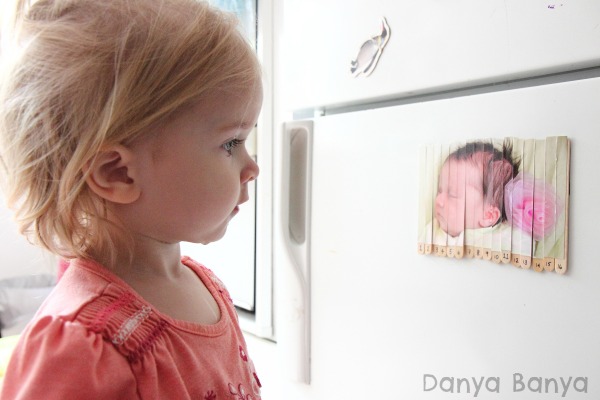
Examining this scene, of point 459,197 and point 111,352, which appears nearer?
point 111,352

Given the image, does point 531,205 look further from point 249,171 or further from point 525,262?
point 249,171

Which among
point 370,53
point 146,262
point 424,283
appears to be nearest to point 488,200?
point 424,283

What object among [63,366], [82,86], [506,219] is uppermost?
[82,86]

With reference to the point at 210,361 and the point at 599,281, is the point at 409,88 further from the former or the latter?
the point at 210,361

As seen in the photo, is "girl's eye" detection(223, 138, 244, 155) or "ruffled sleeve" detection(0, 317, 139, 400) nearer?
"ruffled sleeve" detection(0, 317, 139, 400)

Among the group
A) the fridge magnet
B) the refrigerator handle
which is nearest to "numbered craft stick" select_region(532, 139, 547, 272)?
the fridge magnet

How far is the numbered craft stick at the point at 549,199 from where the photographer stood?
52 centimetres

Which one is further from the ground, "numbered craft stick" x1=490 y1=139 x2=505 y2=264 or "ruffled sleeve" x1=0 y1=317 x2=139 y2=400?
"numbered craft stick" x1=490 y1=139 x2=505 y2=264

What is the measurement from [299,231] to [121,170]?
0.40 meters

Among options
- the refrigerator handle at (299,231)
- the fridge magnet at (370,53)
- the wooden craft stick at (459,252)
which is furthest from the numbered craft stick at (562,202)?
the refrigerator handle at (299,231)

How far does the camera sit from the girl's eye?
52 cm

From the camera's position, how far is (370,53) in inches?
27.5

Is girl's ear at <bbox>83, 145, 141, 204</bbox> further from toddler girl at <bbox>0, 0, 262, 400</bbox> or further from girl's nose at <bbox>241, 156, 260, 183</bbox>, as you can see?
girl's nose at <bbox>241, 156, 260, 183</bbox>

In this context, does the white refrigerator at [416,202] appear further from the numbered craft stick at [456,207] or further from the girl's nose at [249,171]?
the girl's nose at [249,171]
